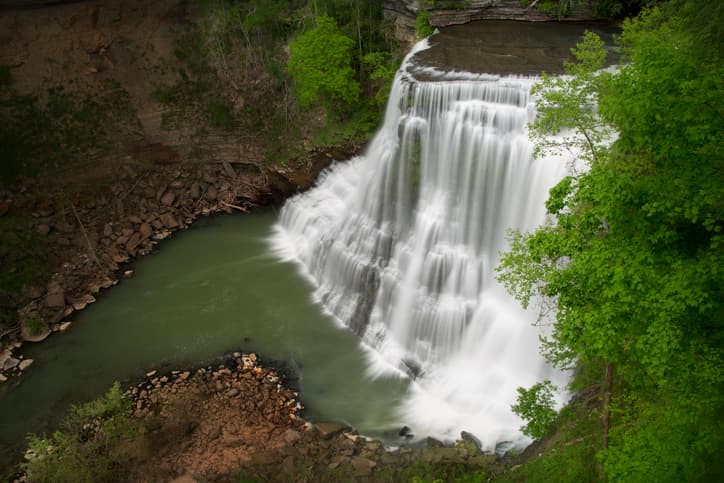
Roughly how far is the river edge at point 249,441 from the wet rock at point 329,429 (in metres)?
0.03

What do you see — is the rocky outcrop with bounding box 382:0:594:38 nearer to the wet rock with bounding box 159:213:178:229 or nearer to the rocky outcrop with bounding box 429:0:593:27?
the rocky outcrop with bounding box 429:0:593:27

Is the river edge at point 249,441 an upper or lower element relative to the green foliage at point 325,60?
lower

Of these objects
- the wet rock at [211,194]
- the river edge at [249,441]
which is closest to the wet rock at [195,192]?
the wet rock at [211,194]

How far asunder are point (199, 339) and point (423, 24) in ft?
59.2

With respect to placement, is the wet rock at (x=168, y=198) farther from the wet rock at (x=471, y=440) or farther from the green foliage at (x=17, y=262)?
the wet rock at (x=471, y=440)

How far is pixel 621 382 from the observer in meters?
10.9

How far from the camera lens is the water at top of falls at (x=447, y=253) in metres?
16.7

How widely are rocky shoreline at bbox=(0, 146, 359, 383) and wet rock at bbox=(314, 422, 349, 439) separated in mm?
11797

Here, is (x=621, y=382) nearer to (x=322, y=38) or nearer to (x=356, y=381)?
(x=356, y=381)

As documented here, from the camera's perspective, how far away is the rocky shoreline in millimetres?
21812

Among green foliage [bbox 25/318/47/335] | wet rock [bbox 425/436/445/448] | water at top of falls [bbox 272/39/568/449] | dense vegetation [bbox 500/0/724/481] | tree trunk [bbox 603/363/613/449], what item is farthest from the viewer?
green foliage [bbox 25/318/47/335]

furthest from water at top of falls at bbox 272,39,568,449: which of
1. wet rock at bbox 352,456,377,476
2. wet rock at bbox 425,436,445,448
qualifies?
wet rock at bbox 352,456,377,476

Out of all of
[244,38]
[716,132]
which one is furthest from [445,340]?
[244,38]

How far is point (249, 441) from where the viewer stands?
1555 centimetres
